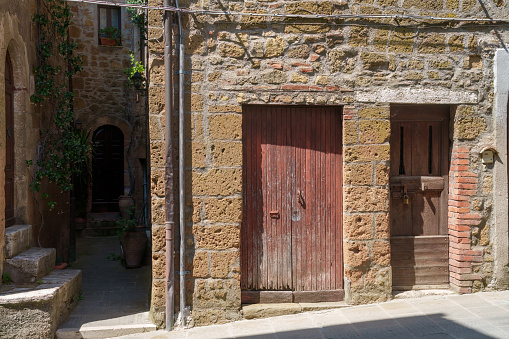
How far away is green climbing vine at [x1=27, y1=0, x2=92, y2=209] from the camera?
5688 millimetres

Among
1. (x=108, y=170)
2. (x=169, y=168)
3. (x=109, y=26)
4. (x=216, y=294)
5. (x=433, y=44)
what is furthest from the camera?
(x=108, y=170)

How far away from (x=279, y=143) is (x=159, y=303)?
2.01 metres

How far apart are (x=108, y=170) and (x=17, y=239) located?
6.52 meters

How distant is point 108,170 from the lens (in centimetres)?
1106

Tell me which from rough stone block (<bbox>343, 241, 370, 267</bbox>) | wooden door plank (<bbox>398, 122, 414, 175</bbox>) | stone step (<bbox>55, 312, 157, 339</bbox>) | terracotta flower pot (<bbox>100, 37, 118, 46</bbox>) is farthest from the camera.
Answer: terracotta flower pot (<bbox>100, 37, 118, 46</bbox>)

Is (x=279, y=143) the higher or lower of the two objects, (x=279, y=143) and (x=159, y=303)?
the higher

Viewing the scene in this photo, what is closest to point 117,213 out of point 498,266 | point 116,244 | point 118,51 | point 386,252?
point 116,244

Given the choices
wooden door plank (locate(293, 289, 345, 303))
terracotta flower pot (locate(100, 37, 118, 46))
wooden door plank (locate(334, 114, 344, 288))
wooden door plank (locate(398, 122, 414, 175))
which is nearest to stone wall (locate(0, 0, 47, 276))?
wooden door plank (locate(293, 289, 345, 303))

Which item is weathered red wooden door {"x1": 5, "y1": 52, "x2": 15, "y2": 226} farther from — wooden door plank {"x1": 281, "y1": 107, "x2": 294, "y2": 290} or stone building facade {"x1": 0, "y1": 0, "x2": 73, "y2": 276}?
wooden door plank {"x1": 281, "y1": 107, "x2": 294, "y2": 290}

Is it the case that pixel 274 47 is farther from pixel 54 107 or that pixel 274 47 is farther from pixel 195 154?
pixel 54 107

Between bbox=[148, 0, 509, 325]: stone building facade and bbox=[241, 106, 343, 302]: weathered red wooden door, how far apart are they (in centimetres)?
11

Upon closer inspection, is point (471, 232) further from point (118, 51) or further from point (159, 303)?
point (118, 51)

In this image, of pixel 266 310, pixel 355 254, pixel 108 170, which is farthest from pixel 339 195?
pixel 108 170

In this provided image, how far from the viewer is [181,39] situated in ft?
14.6
